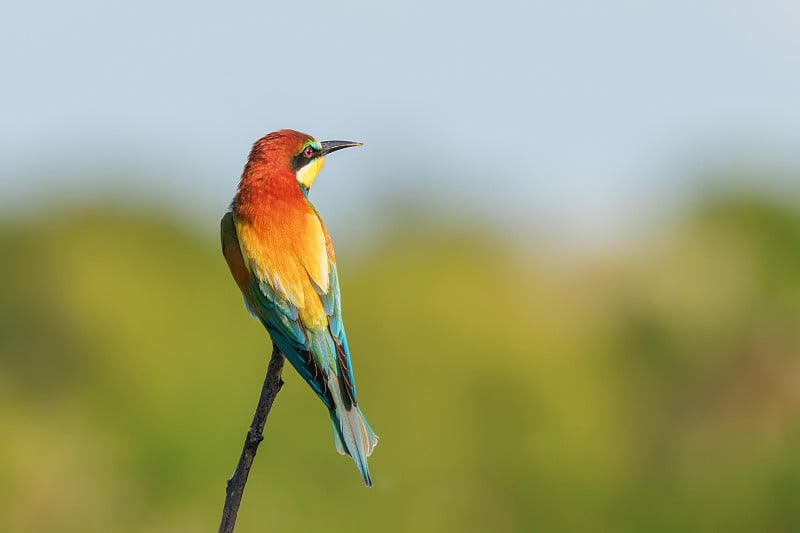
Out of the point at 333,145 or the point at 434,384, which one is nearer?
the point at 333,145

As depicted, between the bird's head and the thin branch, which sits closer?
the thin branch

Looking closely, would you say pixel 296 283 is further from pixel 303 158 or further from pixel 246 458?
pixel 246 458

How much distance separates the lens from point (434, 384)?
41.2 ft

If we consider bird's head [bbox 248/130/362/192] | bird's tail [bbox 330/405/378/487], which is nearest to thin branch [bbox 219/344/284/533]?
bird's tail [bbox 330/405/378/487]

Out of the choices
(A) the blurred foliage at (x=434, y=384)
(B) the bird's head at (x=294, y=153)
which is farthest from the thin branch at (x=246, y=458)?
(A) the blurred foliage at (x=434, y=384)

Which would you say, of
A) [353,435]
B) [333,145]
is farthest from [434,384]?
[353,435]

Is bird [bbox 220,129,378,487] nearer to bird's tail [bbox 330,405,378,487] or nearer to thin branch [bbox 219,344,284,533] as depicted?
bird's tail [bbox 330,405,378,487]

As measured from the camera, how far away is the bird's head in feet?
12.1

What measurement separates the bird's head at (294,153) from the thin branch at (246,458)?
975 millimetres

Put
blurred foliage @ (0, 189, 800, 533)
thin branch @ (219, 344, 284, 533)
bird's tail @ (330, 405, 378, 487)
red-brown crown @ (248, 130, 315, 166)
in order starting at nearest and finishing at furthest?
thin branch @ (219, 344, 284, 533), bird's tail @ (330, 405, 378, 487), red-brown crown @ (248, 130, 315, 166), blurred foliage @ (0, 189, 800, 533)

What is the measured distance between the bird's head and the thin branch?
0.97 meters

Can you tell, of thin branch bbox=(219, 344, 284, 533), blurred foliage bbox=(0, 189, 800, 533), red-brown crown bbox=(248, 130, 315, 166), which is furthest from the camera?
blurred foliage bbox=(0, 189, 800, 533)

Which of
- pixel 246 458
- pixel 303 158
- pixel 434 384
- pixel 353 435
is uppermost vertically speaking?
pixel 303 158

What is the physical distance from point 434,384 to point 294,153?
29.4 feet
